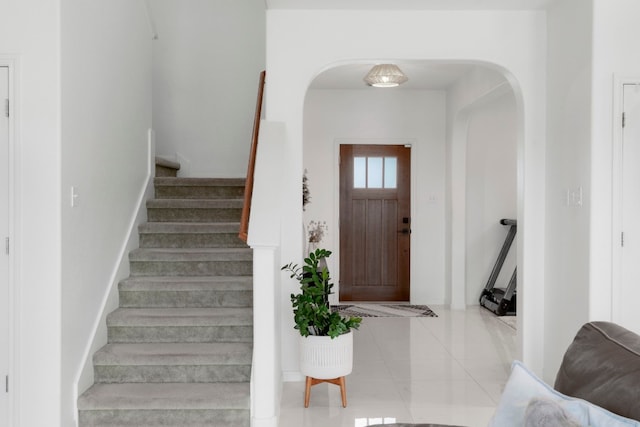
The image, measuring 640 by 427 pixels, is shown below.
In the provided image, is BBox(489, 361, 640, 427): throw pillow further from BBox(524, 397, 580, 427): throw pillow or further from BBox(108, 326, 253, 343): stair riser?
BBox(108, 326, 253, 343): stair riser

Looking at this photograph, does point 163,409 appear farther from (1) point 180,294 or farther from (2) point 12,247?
(2) point 12,247

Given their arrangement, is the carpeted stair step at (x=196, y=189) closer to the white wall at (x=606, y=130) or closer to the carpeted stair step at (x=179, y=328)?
the carpeted stair step at (x=179, y=328)

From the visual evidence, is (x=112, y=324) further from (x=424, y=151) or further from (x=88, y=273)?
(x=424, y=151)

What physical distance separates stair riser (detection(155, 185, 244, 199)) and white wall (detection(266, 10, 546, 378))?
1.10m

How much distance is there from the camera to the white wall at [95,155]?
2.98 meters

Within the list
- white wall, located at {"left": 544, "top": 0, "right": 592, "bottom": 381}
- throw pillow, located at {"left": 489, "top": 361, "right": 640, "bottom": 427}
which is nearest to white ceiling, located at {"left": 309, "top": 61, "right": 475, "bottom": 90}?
white wall, located at {"left": 544, "top": 0, "right": 592, "bottom": 381}

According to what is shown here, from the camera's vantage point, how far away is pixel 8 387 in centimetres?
288

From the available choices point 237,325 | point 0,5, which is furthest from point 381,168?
point 0,5

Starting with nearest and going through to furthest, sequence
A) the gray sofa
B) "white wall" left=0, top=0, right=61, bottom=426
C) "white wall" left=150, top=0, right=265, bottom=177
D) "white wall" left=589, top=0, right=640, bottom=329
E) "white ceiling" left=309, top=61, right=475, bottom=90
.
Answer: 1. the gray sofa
2. "white wall" left=0, top=0, right=61, bottom=426
3. "white wall" left=589, top=0, right=640, bottom=329
4. "white ceiling" left=309, top=61, right=475, bottom=90
5. "white wall" left=150, top=0, right=265, bottom=177

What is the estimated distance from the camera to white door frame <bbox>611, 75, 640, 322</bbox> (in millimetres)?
3303

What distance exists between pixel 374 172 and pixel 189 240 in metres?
3.36

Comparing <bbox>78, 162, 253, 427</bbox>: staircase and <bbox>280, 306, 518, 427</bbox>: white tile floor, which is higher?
<bbox>78, 162, 253, 427</bbox>: staircase

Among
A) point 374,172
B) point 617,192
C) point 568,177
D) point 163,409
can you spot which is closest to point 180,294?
point 163,409

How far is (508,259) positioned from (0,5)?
5995 mm
